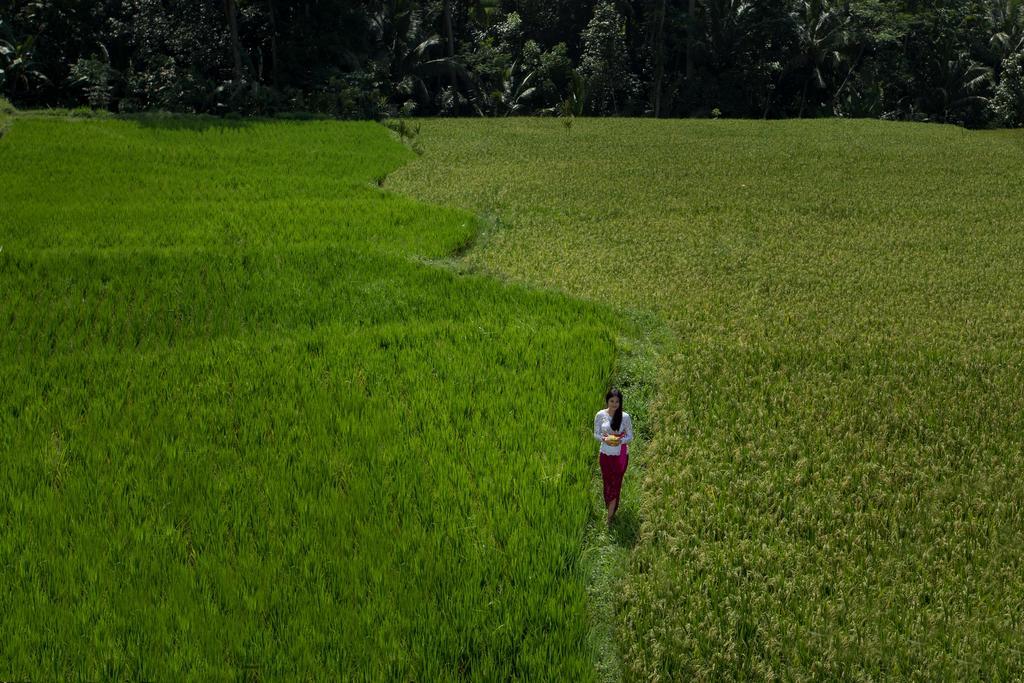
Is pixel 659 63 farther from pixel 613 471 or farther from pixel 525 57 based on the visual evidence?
pixel 613 471

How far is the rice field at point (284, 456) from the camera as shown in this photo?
3.41 m

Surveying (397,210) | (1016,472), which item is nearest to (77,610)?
(1016,472)

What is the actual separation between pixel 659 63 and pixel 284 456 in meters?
26.2

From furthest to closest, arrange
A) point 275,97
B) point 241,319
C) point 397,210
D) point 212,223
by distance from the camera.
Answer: point 275,97, point 397,210, point 212,223, point 241,319

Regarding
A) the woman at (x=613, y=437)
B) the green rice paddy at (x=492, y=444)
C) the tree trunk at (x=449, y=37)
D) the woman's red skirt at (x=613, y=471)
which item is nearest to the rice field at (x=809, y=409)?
the green rice paddy at (x=492, y=444)

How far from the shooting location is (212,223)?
10.2 meters

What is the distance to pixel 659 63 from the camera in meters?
28.5

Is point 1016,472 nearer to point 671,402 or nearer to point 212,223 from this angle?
point 671,402

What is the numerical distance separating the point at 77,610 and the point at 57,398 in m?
2.56

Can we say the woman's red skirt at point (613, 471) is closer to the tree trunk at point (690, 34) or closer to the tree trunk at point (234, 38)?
the tree trunk at point (234, 38)

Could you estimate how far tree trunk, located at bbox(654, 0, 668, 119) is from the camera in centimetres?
2794

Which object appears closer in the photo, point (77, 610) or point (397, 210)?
point (77, 610)

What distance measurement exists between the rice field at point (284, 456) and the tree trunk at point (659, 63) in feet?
68.0

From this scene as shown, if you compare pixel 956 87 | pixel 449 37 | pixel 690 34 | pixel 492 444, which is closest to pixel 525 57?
pixel 449 37
